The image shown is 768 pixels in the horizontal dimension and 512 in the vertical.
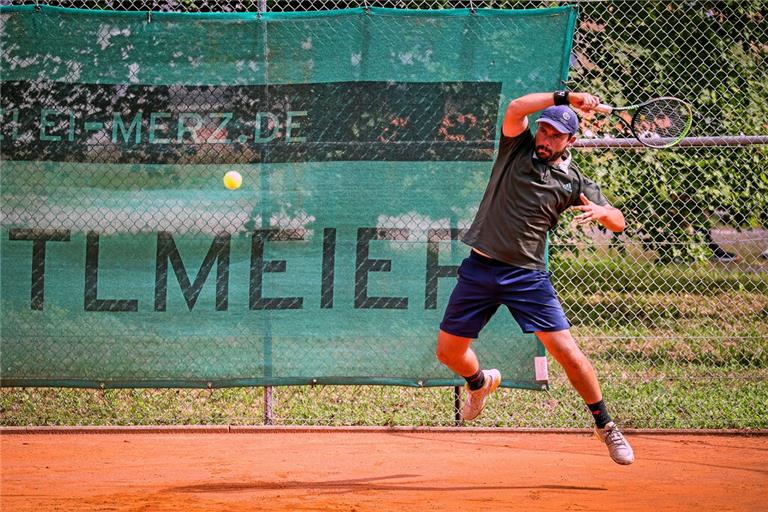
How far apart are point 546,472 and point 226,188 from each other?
271 cm

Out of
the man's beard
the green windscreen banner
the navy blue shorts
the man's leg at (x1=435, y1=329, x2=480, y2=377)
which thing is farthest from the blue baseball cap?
the green windscreen banner

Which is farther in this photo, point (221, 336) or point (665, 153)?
point (665, 153)

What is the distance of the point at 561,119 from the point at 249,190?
7.52ft

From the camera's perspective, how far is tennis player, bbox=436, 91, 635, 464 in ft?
15.5

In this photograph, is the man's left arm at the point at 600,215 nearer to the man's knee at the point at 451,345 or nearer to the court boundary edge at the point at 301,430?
the man's knee at the point at 451,345

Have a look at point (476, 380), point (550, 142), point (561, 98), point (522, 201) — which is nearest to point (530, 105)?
point (561, 98)

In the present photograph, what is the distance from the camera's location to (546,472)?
534cm

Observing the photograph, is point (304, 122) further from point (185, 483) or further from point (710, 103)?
point (710, 103)

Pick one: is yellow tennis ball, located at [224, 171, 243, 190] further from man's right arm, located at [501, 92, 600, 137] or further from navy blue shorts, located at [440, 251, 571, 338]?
man's right arm, located at [501, 92, 600, 137]

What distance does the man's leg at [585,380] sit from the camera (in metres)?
4.71

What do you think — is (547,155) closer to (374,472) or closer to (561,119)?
(561,119)

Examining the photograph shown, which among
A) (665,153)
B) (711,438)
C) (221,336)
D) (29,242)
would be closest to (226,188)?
(221,336)

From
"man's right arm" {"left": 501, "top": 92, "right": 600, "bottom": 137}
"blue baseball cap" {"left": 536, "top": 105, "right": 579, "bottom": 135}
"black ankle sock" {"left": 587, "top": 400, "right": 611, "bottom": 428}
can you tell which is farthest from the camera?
"black ankle sock" {"left": 587, "top": 400, "right": 611, "bottom": 428}

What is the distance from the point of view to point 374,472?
207 inches
